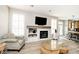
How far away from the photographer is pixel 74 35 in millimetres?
9367

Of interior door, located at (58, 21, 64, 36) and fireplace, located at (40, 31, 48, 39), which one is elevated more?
interior door, located at (58, 21, 64, 36)

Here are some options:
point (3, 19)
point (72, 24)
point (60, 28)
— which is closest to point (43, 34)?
point (60, 28)

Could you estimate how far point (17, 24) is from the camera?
6.53 metres

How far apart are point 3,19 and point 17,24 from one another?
2.56 feet

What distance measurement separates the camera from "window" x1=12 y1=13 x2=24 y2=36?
6366 mm

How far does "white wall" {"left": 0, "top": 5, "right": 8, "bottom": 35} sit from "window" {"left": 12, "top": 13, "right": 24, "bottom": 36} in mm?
399

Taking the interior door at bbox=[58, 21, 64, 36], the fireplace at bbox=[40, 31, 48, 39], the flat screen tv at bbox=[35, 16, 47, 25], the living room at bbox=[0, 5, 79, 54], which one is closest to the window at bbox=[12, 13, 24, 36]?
the living room at bbox=[0, 5, 79, 54]

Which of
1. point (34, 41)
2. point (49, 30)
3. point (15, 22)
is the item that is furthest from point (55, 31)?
point (15, 22)

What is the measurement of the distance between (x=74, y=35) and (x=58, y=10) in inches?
154

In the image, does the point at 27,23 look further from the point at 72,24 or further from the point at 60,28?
the point at 72,24

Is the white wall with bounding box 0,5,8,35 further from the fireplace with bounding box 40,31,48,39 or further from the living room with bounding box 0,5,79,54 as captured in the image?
the fireplace with bounding box 40,31,48,39

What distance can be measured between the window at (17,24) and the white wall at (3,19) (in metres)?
0.40
